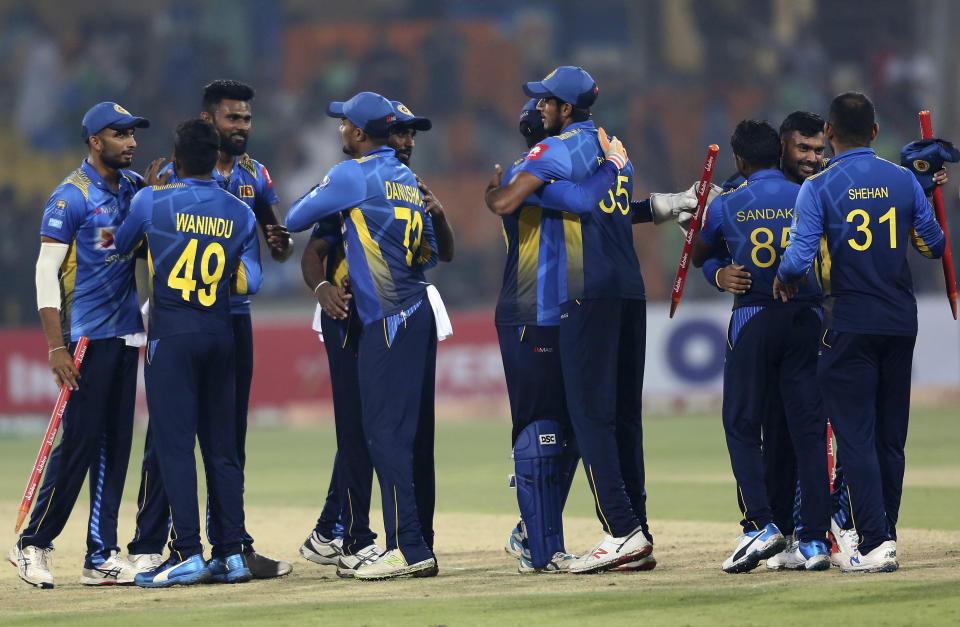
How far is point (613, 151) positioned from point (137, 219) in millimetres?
2464

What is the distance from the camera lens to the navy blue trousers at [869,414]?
662 centimetres

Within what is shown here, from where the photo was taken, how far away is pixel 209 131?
709 centimetres

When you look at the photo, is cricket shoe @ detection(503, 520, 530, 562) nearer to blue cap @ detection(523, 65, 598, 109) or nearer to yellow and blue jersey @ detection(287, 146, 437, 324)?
yellow and blue jersey @ detection(287, 146, 437, 324)

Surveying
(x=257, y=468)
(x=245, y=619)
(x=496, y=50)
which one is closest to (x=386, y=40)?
(x=496, y=50)

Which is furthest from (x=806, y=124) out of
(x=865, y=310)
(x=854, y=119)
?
(x=865, y=310)

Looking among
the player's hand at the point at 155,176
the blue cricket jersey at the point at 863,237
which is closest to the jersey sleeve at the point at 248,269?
the player's hand at the point at 155,176

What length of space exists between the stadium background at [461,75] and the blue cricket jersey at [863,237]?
1734 cm

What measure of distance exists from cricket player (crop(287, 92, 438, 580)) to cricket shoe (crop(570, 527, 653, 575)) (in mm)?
768

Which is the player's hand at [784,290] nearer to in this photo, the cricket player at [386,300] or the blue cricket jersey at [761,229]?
the blue cricket jersey at [761,229]

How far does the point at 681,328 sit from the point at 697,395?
995 mm

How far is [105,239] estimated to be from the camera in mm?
7398

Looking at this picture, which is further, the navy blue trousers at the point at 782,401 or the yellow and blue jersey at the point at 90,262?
the yellow and blue jersey at the point at 90,262

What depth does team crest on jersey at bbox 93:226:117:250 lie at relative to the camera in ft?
24.2

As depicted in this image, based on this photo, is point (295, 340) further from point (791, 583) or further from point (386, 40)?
point (791, 583)
